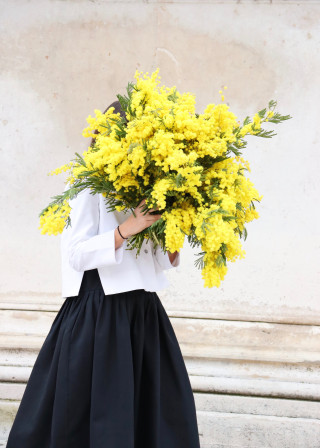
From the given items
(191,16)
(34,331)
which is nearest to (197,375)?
(34,331)

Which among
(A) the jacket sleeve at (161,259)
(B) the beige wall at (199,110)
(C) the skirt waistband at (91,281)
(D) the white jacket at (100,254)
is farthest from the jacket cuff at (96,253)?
(B) the beige wall at (199,110)

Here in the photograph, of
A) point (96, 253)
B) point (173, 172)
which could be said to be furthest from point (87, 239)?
point (173, 172)

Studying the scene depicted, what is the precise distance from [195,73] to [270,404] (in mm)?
2143

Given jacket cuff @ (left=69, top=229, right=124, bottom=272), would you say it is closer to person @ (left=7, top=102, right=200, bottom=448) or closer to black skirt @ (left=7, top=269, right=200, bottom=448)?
person @ (left=7, top=102, right=200, bottom=448)

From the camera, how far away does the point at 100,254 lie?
1860 millimetres

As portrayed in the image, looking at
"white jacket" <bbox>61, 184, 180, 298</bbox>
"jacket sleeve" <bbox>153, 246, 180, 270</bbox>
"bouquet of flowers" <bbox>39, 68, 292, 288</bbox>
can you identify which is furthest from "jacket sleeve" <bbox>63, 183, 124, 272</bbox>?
"jacket sleeve" <bbox>153, 246, 180, 270</bbox>

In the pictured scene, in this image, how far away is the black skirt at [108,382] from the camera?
189cm

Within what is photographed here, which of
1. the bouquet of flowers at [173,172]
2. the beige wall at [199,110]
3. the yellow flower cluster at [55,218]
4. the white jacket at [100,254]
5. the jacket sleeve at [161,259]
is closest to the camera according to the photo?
the bouquet of flowers at [173,172]

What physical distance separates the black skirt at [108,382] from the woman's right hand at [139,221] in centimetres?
28

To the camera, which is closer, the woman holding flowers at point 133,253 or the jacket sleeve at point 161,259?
the woman holding flowers at point 133,253

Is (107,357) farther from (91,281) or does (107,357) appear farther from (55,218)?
(55,218)

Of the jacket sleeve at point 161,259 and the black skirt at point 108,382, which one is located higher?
the jacket sleeve at point 161,259

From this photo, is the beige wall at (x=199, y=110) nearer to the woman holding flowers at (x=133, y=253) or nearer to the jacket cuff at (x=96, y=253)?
the woman holding flowers at (x=133, y=253)

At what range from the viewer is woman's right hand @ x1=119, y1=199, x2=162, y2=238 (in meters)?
1.79
